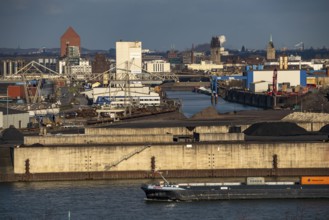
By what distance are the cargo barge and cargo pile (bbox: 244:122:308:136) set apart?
5779mm

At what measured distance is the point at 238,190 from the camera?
958 inches

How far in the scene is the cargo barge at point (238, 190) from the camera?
24.1 meters

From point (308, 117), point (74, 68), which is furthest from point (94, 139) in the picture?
point (74, 68)

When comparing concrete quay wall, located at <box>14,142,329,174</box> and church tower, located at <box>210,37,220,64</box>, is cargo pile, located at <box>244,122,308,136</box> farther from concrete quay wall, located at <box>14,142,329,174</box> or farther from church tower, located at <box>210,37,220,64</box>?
church tower, located at <box>210,37,220,64</box>

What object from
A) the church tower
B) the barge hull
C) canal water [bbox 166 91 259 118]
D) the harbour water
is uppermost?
the church tower

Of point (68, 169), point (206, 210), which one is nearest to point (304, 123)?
point (68, 169)

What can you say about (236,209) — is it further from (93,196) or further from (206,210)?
(93,196)

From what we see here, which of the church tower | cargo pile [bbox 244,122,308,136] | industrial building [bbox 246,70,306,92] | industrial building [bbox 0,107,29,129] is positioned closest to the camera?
cargo pile [bbox 244,122,308,136]

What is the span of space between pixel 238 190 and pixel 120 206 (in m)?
2.74

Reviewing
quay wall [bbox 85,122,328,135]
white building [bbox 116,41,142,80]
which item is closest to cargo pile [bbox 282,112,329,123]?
quay wall [bbox 85,122,328,135]

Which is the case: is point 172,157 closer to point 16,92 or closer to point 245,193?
point 245,193

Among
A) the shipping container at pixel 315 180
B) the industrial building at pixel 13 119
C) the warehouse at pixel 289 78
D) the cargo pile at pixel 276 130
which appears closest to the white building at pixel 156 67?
the warehouse at pixel 289 78

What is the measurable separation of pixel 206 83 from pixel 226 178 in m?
81.5

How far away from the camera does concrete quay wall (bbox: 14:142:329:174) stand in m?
27.0
